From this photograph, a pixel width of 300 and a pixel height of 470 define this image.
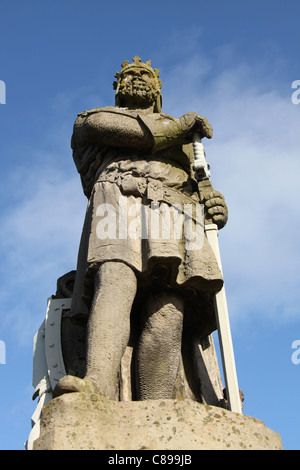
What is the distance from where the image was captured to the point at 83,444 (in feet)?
14.1

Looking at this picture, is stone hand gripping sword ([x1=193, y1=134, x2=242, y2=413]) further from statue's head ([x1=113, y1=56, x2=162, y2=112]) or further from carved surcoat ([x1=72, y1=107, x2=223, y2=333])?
statue's head ([x1=113, y1=56, x2=162, y2=112])

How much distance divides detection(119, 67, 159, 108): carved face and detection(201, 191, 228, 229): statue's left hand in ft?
4.63

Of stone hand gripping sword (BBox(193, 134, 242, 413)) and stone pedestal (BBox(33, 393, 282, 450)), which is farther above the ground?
stone hand gripping sword (BBox(193, 134, 242, 413))

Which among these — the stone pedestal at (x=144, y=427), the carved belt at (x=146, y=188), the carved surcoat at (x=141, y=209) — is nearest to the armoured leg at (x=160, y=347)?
the carved surcoat at (x=141, y=209)

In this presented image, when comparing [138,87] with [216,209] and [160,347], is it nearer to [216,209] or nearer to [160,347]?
[216,209]

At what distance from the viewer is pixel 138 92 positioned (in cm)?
739

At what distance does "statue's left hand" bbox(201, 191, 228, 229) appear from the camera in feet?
21.9

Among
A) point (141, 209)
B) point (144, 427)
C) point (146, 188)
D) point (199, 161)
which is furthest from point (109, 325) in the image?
point (199, 161)

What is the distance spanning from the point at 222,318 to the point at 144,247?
3.05 feet

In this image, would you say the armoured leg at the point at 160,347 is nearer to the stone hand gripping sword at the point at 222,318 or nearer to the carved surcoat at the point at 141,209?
the carved surcoat at the point at 141,209

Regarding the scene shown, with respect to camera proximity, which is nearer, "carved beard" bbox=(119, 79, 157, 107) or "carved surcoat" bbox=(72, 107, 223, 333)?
"carved surcoat" bbox=(72, 107, 223, 333)

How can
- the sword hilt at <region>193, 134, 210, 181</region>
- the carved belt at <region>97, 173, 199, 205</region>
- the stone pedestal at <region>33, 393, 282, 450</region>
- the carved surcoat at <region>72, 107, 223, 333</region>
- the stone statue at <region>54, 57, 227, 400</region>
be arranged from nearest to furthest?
the stone pedestal at <region>33, 393, 282, 450</region>
the stone statue at <region>54, 57, 227, 400</region>
the carved surcoat at <region>72, 107, 223, 333</region>
the carved belt at <region>97, 173, 199, 205</region>
the sword hilt at <region>193, 134, 210, 181</region>

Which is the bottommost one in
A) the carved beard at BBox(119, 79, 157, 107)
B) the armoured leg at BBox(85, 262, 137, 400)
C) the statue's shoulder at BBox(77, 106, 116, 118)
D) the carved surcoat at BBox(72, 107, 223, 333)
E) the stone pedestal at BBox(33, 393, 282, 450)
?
the stone pedestal at BBox(33, 393, 282, 450)

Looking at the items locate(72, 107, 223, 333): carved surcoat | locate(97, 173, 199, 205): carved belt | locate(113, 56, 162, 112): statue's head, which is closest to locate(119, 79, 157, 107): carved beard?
locate(113, 56, 162, 112): statue's head
